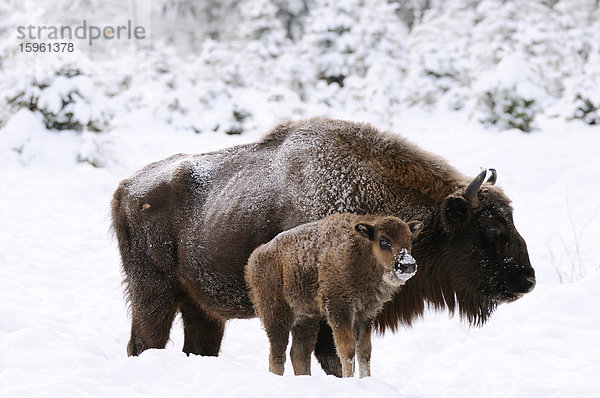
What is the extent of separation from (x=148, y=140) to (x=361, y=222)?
45.3 ft

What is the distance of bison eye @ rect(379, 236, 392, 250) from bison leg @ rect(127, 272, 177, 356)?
2336 mm

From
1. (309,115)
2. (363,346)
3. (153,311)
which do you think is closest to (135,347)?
(153,311)

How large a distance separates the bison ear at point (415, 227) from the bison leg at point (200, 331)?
2315 mm

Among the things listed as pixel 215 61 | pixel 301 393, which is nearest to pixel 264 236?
pixel 301 393

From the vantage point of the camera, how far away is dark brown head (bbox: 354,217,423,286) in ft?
14.2

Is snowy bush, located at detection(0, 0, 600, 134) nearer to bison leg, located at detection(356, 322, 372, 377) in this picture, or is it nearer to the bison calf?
the bison calf

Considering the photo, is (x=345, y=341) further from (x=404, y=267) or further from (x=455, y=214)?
(x=455, y=214)

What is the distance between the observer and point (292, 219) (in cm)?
539

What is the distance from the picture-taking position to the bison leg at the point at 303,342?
4.96m

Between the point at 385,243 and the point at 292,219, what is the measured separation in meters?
1.11

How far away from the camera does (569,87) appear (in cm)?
1841

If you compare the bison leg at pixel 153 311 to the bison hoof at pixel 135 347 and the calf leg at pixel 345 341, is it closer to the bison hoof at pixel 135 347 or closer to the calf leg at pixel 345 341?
the bison hoof at pixel 135 347

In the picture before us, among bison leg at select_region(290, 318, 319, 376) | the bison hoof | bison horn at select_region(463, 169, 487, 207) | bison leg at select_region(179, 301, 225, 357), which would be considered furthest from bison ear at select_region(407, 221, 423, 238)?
the bison hoof

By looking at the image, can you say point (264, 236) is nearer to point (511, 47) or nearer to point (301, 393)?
point (301, 393)
